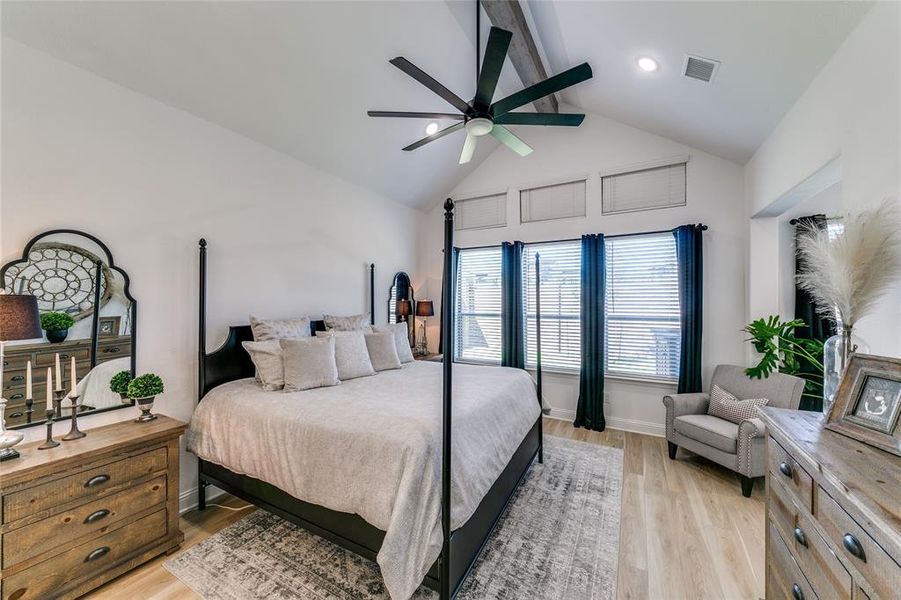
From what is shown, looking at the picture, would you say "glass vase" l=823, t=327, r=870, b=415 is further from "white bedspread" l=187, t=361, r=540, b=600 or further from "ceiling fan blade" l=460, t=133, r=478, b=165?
"ceiling fan blade" l=460, t=133, r=478, b=165

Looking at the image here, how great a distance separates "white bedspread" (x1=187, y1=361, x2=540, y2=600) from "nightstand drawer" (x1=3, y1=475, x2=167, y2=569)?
15.4 inches

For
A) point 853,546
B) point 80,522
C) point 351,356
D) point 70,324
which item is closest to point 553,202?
point 351,356

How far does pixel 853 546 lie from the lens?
89 cm

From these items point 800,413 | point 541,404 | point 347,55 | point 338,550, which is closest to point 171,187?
point 347,55

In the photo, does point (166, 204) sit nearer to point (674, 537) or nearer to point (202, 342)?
point (202, 342)

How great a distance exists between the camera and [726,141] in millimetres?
3238

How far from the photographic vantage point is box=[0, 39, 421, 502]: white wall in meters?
1.98

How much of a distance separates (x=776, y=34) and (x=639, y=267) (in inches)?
95.5

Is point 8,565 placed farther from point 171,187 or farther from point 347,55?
point 347,55

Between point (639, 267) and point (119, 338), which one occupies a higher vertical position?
point (639, 267)

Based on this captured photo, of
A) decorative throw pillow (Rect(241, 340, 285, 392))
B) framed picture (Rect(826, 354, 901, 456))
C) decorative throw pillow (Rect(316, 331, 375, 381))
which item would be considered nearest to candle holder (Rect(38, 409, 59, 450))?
decorative throw pillow (Rect(241, 340, 285, 392))

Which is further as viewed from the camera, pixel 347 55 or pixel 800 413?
pixel 347 55

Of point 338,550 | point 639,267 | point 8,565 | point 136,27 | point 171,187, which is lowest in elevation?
point 338,550

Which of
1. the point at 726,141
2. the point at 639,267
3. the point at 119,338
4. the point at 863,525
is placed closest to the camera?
the point at 863,525
